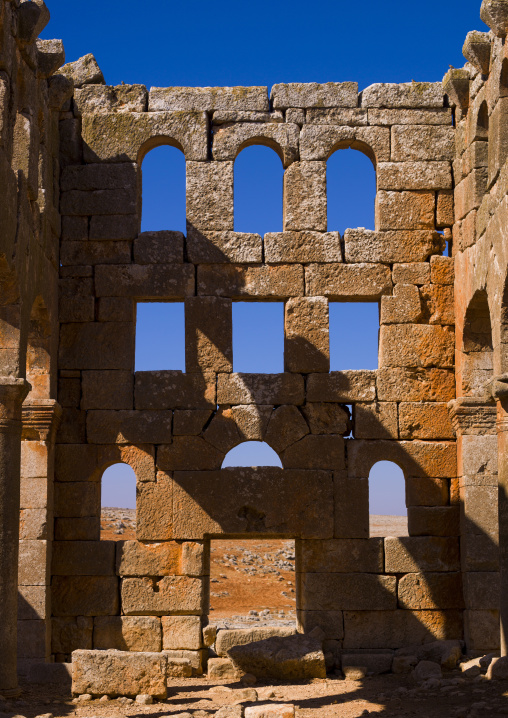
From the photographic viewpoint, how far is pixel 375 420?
12.7 m

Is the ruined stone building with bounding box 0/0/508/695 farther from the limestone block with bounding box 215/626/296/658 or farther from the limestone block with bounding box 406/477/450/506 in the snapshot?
the limestone block with bounding box 215/626/296/658

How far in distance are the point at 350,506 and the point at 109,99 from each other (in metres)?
6.98

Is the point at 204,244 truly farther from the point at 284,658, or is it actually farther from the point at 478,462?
the point at 284,658

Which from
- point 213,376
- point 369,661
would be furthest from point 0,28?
point 369,661

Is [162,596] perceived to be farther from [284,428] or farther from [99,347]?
[99,347]

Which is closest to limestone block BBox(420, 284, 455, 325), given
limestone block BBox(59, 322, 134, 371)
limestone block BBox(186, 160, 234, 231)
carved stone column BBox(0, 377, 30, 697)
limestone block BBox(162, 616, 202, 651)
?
limestone block BBox(186, 160, 234, 231)

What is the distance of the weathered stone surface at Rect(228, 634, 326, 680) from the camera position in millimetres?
11406

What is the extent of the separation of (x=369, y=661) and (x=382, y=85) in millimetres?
8227

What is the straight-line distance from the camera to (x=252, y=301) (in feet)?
43.4

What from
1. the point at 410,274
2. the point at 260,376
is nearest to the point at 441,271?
the point at 410,274

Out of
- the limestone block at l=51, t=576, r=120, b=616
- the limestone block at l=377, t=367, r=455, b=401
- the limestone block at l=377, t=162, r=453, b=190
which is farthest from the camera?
the limestone block at l=377, t=162, r=453, b=190

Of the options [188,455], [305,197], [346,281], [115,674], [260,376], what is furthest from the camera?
[305,197]

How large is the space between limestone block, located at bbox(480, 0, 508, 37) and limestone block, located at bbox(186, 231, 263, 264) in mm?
4354

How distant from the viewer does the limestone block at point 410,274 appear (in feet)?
42.9
